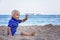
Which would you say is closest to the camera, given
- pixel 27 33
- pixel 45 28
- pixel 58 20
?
pixel 27 33

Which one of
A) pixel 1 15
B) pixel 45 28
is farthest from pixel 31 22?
pixel 1 15

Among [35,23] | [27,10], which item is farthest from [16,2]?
[35,23]

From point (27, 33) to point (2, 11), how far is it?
2.11 feet

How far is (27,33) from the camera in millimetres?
3016

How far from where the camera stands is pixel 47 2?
134 inches

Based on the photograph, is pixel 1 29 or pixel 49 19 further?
pixel 49 19

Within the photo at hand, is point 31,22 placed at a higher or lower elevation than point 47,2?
lower

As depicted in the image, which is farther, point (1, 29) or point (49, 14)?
point (49, 14)

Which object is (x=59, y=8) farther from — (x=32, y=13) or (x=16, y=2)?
(x=16, y=2)

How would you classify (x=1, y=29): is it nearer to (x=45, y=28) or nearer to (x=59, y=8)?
(x=45, y=28)

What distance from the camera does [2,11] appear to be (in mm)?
3344

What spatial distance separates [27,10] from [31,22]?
8.7 inches

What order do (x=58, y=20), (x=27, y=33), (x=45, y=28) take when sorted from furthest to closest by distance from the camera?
1. (x=58, y=20)
2. (x=45, y=28)
3. (x=27, y=33)

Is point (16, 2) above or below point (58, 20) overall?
above
